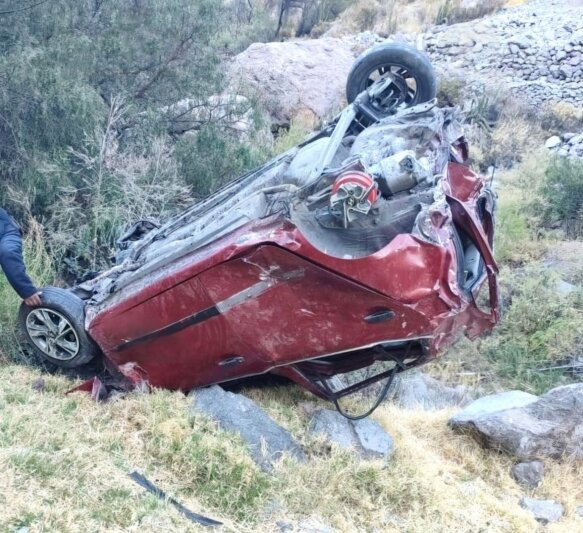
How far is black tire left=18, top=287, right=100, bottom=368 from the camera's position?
4.86m

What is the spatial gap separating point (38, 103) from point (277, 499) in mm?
5464

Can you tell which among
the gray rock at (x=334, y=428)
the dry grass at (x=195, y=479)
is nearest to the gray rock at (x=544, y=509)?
the dry grass at (x=195, y=479)

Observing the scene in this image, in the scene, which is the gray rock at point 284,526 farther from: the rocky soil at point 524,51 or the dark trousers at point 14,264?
the rocky soil at point 524,51

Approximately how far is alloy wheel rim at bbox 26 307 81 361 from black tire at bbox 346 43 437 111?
124 inches

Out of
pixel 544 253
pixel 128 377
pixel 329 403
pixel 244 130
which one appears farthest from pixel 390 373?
pixel 544 253

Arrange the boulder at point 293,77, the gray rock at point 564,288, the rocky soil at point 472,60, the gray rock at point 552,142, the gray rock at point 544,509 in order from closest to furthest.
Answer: the gray rock at point 544,509 < the gray rock at point 564,288 < the boulder at point 293,77 < the rocky soil at point 472,60 < the gray rock at point 552,142

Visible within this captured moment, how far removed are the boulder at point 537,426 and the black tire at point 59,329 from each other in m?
2.84

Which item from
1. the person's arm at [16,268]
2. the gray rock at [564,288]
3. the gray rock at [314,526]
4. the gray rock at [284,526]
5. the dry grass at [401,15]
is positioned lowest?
the gray rock at [564,288]

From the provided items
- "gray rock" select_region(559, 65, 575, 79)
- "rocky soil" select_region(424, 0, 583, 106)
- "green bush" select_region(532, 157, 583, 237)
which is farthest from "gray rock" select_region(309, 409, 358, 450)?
"gray rock" select_region(559, 65, 575, 79)

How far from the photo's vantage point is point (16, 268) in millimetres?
4848

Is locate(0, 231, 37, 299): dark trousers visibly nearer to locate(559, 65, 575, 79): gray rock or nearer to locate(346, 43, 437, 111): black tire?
locate(346, 43, 437, 111): black tire

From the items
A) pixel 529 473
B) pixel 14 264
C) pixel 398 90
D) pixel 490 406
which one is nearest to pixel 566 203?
pixel 398 90

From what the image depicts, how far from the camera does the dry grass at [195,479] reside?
339 cm

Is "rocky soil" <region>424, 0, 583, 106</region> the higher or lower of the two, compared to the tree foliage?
lower
